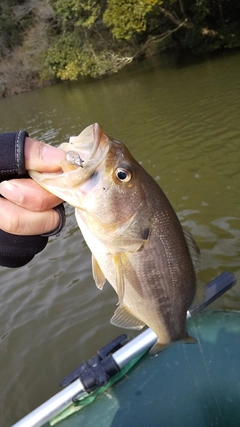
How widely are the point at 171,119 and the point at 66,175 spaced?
11.9m

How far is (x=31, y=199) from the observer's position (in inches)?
68.4

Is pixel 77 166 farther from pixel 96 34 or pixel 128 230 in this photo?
pixel 96 34

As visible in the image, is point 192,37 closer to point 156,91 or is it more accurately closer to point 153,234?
point 156,91

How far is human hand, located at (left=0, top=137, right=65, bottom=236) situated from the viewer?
5.54ft

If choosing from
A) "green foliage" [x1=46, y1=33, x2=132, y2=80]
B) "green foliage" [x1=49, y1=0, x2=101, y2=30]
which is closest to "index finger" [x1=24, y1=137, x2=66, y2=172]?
"green foliage" [x1=49, y1=0, x2=101, y2=30]

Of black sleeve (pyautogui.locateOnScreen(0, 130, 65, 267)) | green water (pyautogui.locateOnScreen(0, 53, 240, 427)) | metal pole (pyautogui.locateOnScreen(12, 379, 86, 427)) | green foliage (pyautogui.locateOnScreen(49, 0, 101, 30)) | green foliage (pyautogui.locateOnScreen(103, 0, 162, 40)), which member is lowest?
green water (pyautogui.locateOnScreen(0, 53, 240, 427))

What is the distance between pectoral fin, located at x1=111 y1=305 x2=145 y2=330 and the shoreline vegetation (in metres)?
20.2

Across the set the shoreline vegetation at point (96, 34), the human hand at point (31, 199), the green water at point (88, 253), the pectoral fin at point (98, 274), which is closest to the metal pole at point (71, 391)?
the pectoral fin at point (98, 274)

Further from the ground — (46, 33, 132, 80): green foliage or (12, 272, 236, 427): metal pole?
(46, 33, 132, 80): green foliage

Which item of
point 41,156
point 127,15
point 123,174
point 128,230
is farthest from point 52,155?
point 127,15

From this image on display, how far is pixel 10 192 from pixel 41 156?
0.68 feet

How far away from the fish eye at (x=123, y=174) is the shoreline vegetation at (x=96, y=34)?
20.1 metres

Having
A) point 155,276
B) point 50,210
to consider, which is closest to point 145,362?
point 155,276

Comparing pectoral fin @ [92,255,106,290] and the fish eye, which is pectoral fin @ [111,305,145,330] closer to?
pectoral fin @ [92,255,106,290]
